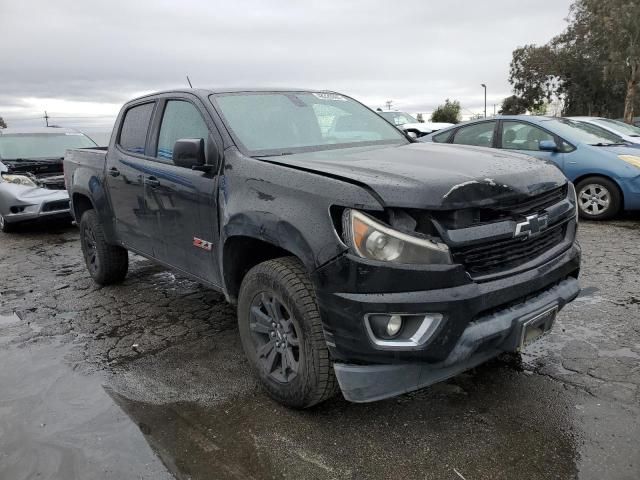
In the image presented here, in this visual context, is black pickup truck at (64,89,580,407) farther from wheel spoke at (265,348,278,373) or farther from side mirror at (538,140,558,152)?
side mirror at (538,140,558,152)

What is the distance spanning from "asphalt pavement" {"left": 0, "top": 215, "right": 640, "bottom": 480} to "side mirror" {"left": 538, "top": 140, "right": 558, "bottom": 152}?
10.3ft

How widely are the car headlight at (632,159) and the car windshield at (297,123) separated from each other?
4.27m

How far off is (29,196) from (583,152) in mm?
7876

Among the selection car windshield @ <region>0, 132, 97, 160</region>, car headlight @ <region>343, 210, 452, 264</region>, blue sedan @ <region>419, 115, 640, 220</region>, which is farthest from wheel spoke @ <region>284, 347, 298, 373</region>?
car windshield @ <region>0, 132, 97, 160</region>

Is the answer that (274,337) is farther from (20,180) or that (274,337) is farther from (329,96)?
(20,180)

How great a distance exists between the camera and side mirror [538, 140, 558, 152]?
23.4 feet

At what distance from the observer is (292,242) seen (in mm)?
2596

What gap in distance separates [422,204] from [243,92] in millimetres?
2002

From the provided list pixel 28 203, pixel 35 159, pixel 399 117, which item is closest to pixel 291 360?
pixel 28 203

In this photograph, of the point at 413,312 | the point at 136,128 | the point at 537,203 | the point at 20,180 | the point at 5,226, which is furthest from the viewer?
the point at 5,226

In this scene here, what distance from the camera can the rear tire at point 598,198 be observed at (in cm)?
697

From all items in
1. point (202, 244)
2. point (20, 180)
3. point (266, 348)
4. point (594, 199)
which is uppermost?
point (202, 244)

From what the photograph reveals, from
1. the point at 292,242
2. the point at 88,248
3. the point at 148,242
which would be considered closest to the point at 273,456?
the point at 292,242

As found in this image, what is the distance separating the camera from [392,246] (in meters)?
2.34
